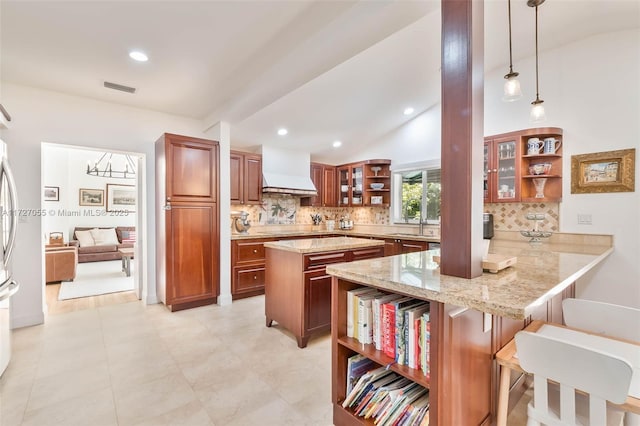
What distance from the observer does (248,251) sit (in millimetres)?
4297

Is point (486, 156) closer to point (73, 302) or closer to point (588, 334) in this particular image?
point (588, 334)

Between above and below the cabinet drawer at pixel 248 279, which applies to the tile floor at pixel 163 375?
below

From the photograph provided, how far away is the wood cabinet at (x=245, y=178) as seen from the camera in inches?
182

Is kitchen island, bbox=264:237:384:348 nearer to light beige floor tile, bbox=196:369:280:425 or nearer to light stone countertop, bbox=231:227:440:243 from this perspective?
light beige floor tile, bbox=196:369:280:425

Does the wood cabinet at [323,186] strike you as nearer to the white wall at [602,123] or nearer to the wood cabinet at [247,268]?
the wood cabinet at [247,268]

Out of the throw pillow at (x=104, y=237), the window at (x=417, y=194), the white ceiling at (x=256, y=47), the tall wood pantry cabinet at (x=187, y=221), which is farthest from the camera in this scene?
the throw pillow at (x=104, y=237)

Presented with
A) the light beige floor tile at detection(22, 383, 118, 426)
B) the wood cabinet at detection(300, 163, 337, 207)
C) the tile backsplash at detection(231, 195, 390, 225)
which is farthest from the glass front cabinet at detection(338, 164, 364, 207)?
the light beige floor tile at detection(22, 383, 118, 426)

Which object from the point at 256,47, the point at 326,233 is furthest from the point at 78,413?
the point at 326,233

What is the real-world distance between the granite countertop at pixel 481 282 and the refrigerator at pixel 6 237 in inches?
95.3

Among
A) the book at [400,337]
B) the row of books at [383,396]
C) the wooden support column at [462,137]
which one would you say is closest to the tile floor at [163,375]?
the row of books at [383,396]

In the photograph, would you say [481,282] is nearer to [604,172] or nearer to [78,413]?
[78,413]

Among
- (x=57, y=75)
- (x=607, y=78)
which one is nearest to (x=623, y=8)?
(x=607, y=78)

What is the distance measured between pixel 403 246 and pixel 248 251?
2.43 m

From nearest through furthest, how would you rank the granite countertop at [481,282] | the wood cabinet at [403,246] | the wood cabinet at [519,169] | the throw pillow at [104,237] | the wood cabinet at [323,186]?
the granite countertop at [481,282] → the wood cabinet at [519,169] → the wood cabinet at [403,246] → the wood cabinet at [323,186] → the throw pillow at [104,237]
